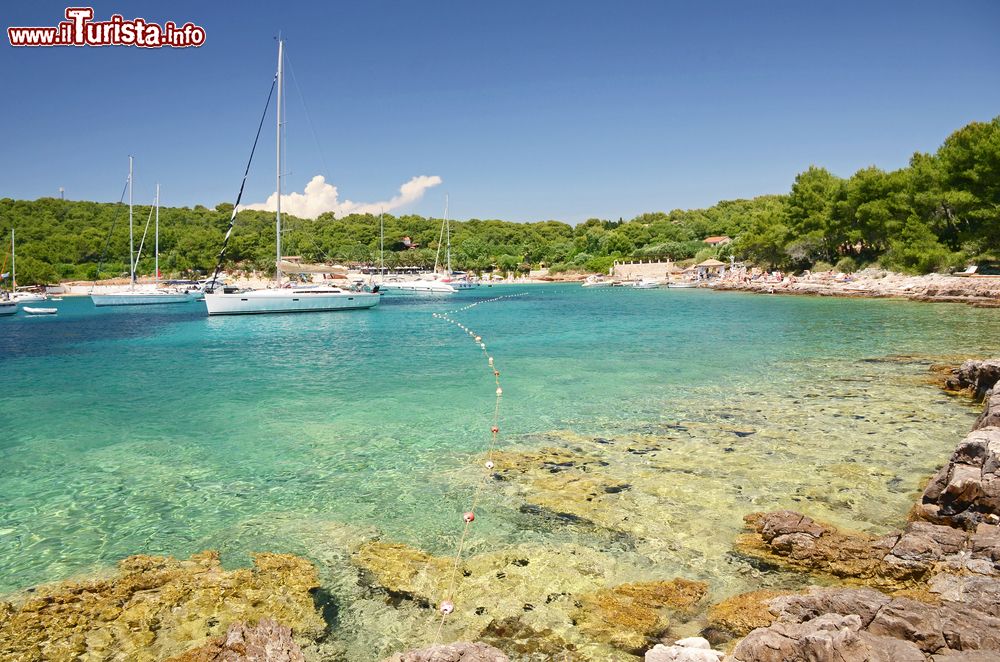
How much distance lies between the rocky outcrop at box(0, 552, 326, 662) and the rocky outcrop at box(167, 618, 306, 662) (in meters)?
0.27

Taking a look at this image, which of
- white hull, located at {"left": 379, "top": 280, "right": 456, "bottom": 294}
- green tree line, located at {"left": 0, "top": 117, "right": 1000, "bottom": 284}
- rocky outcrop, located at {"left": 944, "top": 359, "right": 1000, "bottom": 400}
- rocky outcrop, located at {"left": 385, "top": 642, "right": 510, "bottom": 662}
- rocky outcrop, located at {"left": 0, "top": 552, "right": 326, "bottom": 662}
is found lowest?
rocky outcrop, located at {"left": 0, "top": 552, "right": 326, "bottom": 662}

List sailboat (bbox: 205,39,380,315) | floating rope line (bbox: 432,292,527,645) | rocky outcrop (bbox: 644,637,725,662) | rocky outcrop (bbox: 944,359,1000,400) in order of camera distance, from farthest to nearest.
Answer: sailboat (bbox: 205,39,380,315) < rocky outcrop (bbox: 944,359,1000,400) < floating rope line (bbox: 432,292,527,645) < rocky outcrop (bbox: 644,637,725,662)

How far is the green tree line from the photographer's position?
47.4 meters

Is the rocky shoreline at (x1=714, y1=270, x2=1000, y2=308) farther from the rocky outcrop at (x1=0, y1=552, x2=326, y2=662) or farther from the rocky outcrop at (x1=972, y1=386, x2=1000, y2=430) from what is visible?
the rocky outcrop at (x1=0, y1=552, x2=326, y2=662)

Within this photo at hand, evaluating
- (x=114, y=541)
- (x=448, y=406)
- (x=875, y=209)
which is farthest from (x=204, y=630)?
(x=875, y=209)

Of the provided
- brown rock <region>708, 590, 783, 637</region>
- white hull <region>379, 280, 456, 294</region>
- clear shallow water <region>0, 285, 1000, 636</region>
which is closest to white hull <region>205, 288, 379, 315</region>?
clear shallow water <region>0, 285, 1000, 636</region>

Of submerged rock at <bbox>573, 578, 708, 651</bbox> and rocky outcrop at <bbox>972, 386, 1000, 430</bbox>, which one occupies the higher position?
rocky outcrop at <bbox>972, 386, 1000, 430</bbox>

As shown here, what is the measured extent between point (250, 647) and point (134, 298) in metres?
57.2

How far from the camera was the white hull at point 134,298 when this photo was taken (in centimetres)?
5116

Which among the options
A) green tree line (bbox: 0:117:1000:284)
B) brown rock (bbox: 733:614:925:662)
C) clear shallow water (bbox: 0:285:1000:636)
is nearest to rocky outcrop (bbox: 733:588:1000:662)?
brown rock (bbox: 733:614:925:662)

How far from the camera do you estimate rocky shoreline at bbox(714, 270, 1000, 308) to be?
129 feet

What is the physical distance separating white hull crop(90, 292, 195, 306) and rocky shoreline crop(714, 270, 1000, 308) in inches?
2312

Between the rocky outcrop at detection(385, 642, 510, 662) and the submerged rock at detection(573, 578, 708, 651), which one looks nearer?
the rocky outcrop at detection(385, 642, 510, 662)

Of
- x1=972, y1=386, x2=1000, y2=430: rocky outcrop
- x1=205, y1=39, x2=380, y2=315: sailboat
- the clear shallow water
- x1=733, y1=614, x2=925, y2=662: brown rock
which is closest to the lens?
x1=733, y1=614, x2=925, y2=662: brown rock
